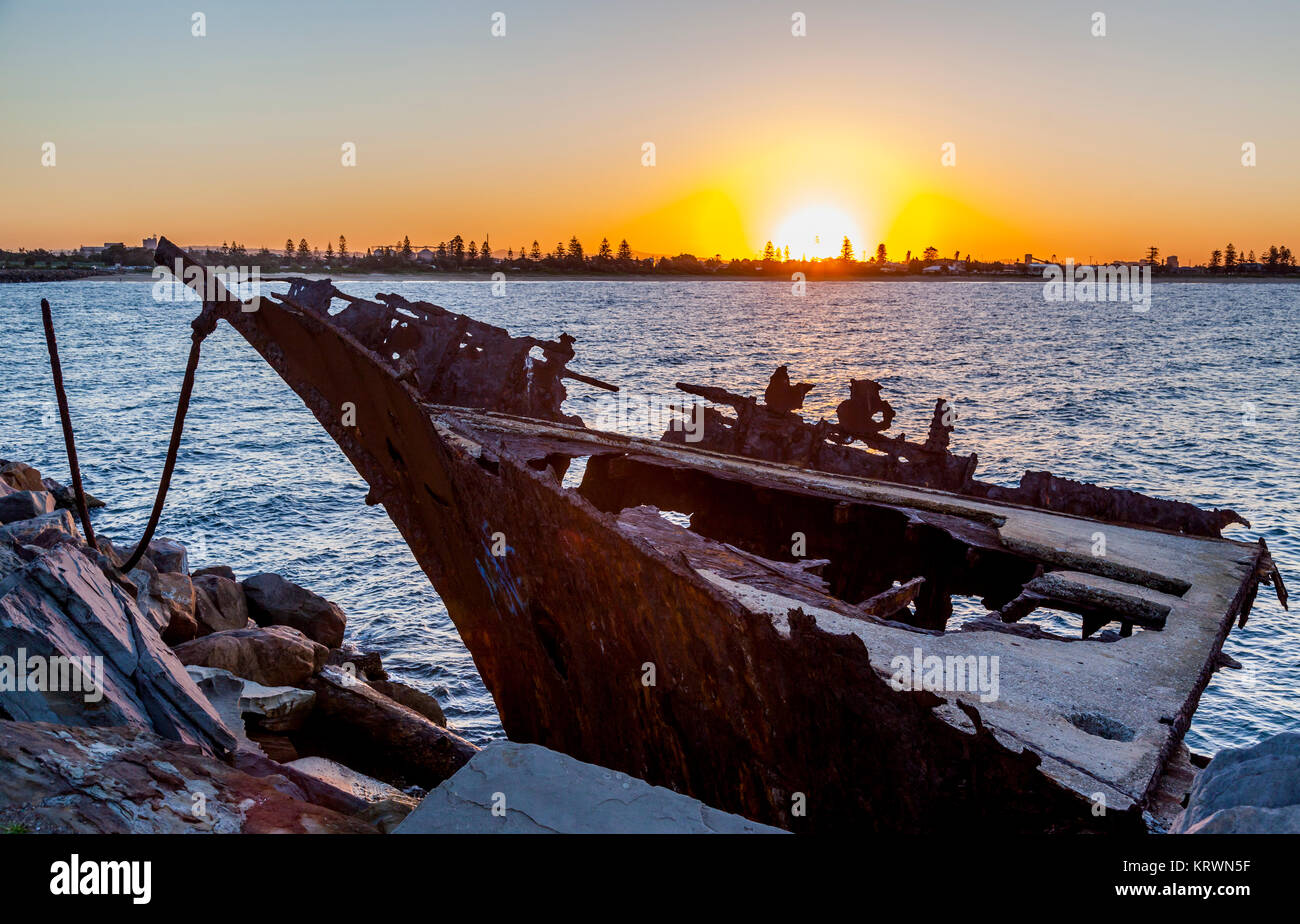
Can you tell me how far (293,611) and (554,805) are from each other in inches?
411

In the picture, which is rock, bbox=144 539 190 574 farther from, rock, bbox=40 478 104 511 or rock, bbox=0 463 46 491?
rock, bbox=0 463 46 491

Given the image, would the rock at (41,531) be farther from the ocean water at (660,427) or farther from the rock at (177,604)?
the ocean water at (660,427)

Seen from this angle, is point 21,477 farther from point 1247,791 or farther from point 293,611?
point 1247,791

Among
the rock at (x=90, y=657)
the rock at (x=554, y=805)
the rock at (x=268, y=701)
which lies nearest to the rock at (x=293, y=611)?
the rock at (x=268, y=701)

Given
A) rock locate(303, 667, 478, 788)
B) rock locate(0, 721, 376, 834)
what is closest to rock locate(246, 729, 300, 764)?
rock locate(303, 667, 478, 788)

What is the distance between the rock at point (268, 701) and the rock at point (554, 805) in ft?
16.5

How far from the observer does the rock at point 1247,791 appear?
3.58 metres

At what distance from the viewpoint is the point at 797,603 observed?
20.7ft

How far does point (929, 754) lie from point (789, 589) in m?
2.85

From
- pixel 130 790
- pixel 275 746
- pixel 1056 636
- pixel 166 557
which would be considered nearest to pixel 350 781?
pixel 275 746

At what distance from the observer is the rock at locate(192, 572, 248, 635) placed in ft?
37.3

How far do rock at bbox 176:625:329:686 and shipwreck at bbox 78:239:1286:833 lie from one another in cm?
262
